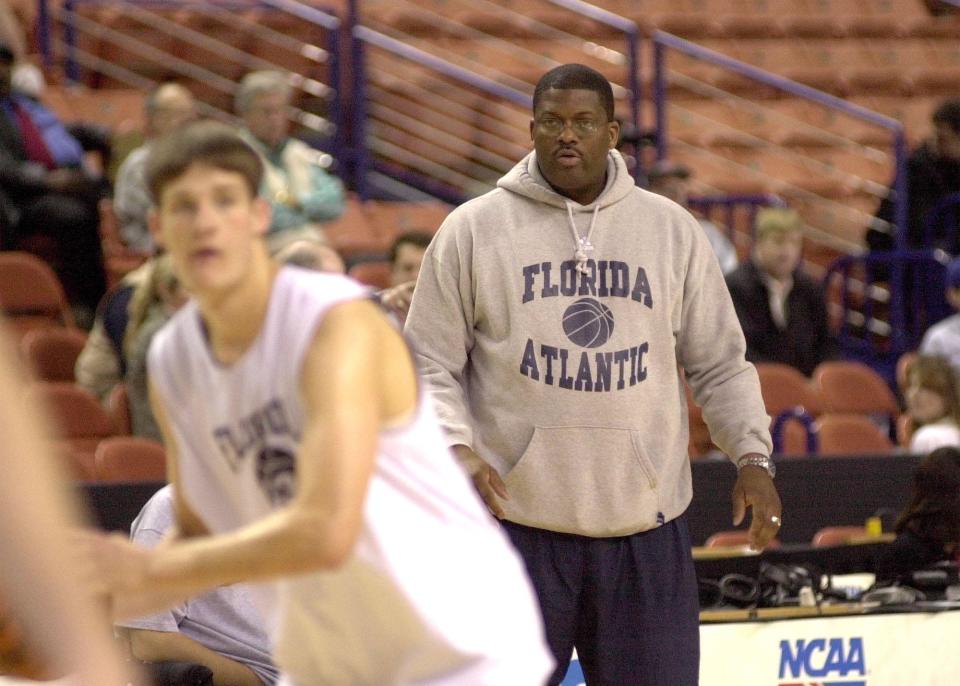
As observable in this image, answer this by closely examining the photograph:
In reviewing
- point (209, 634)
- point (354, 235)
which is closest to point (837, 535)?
point (209, 634)

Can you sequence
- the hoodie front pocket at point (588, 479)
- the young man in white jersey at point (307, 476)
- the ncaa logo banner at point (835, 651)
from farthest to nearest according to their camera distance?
the ncaa logo banner at point (835, 651), the hoodie front pocket at point (588, 479), the young man in white jersey at point (307, 476)

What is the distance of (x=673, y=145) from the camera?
1136cm

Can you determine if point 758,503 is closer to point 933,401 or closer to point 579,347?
point 579,347

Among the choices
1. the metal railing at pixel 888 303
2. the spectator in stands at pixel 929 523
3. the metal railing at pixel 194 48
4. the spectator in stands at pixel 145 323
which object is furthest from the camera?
the metal railing at pixel 194 48

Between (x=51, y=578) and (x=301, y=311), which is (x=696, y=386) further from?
(x=51, y=578)

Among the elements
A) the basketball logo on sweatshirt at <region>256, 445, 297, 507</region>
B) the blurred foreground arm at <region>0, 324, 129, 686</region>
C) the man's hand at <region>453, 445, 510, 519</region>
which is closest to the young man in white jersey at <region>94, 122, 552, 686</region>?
the basketball logo on sweatshirt at <region>256, 445, 297, 507</region>

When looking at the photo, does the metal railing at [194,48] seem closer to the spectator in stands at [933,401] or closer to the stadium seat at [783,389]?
the stadium seat at [783,389]

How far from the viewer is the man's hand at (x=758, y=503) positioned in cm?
392

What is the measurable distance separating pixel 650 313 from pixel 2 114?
17.0 feet

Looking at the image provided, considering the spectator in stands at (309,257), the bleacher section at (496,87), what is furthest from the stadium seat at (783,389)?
the spectator in stands at (309,257)

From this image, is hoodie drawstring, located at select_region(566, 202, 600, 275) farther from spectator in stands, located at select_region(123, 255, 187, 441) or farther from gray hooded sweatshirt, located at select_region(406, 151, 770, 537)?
spectator in stands, located at select_region(123, 255, 187, 441)

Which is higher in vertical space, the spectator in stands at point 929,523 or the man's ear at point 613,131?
the man's ear at point 613,131

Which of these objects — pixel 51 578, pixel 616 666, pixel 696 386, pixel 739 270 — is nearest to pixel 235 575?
pixel 51 578

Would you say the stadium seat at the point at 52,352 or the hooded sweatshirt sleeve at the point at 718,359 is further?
the stadium seat at the point at 52,352
